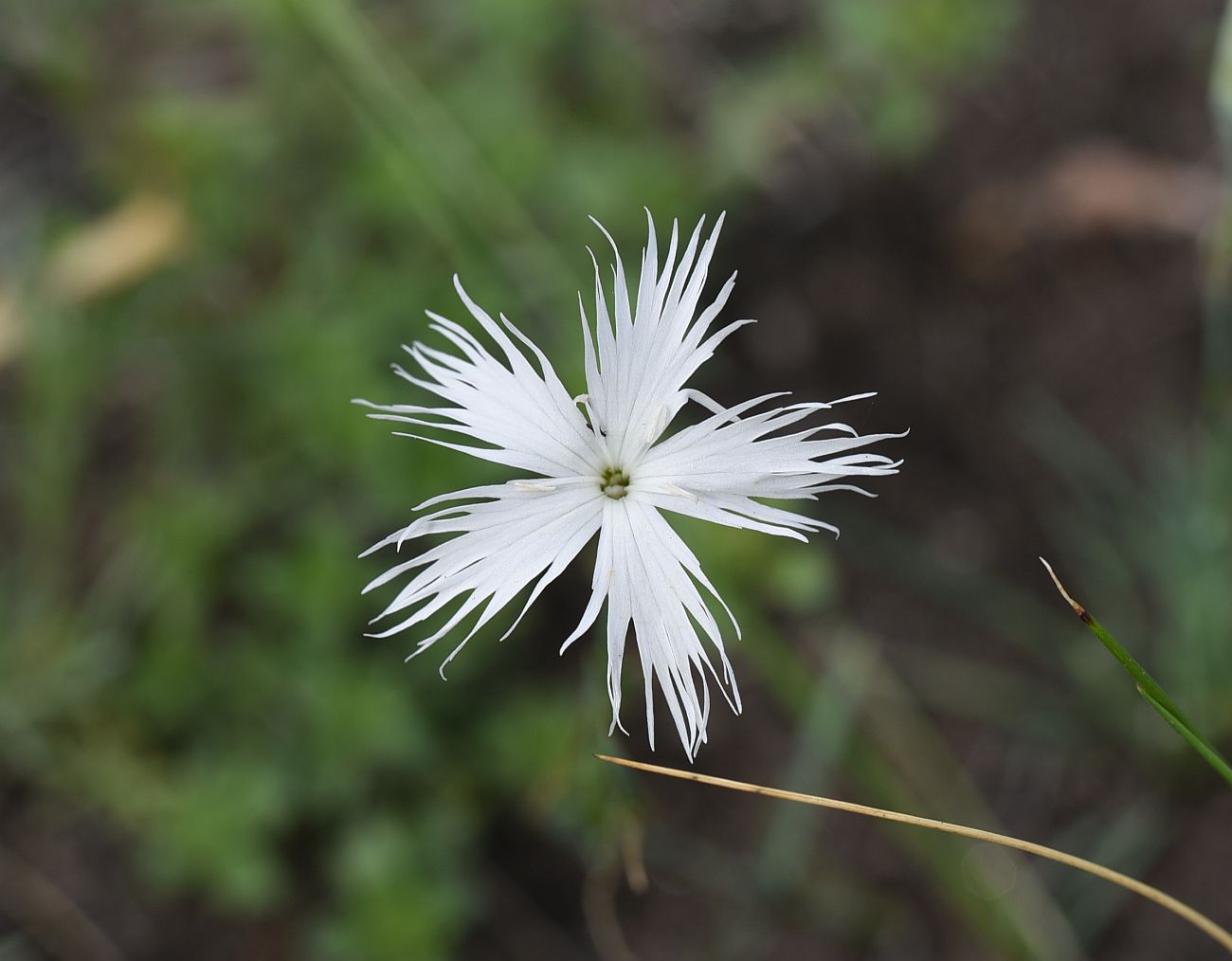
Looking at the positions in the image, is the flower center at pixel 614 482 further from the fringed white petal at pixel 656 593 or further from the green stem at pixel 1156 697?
the green stem at pixel 1156 697

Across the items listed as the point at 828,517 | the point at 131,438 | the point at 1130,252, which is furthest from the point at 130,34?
the point at 1130,252

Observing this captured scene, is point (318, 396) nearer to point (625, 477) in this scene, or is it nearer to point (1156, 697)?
point (625, 477)

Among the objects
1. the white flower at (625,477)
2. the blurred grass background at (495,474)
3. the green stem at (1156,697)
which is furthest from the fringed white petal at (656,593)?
the blurred grass background at (495,474)

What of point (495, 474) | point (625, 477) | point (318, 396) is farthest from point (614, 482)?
point (318, 396)

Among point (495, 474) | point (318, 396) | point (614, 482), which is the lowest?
point (614, 482)

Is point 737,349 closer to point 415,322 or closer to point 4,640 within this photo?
point 415,322

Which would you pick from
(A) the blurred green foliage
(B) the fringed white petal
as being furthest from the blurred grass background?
(B) the fringed white petal
